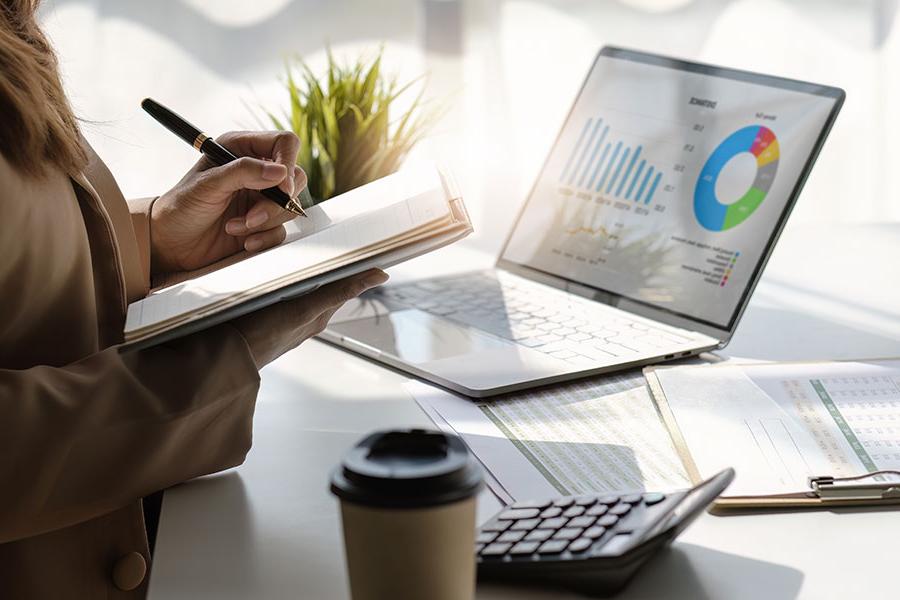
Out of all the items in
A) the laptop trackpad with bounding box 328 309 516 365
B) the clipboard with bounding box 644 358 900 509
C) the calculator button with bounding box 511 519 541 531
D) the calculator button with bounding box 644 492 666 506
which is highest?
the clipboard with bounding box 644 358 900 509

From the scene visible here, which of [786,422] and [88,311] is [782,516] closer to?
[786,422]

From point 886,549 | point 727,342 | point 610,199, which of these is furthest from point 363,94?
point 886,549

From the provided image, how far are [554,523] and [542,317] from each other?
1.74 feet

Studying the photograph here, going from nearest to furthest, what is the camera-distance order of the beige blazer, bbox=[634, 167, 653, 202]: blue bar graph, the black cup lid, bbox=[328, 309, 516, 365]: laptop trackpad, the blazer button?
the black cup lid
the beige blazer
the blazer button
bbox=[328, 309, 516, 365]: laptop trackpad
bbox=[634, 167, 653, 202]: blue bar graph

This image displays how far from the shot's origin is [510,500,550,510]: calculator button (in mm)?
646

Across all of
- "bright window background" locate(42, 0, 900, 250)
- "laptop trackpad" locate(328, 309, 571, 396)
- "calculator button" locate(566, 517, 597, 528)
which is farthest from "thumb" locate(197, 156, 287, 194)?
"bright window background" locate(42, 0, 900, 250)

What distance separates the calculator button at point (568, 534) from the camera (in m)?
0.60

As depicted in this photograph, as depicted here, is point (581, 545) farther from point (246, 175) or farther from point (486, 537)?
point (246, 175)

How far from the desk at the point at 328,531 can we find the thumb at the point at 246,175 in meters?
0.18

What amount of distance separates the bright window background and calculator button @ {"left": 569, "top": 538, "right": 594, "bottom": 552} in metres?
1.36

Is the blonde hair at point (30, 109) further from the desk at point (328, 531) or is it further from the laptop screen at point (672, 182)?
the laptop screen at point (672, 182)

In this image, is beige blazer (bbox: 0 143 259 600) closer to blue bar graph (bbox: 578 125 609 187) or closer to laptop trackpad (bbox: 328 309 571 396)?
laptop trackpad (bbox: 328 309 571 396)

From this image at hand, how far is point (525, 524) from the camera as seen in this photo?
63cm

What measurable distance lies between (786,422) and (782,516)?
13cm
